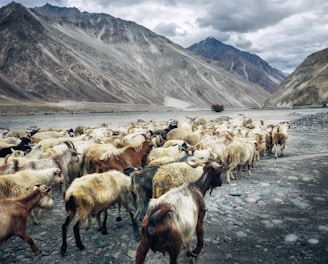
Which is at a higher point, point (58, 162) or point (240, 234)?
point (58, 162)

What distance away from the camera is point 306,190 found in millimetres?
8719

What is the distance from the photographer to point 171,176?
6.84 meters

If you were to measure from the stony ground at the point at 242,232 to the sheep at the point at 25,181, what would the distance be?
→ 81 centimetres

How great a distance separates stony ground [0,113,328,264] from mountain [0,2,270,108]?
89845 millimetres

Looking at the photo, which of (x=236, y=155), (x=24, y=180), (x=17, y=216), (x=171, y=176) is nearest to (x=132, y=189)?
(x=171, y=176)

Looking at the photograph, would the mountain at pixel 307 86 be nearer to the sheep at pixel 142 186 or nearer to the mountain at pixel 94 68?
the mountain at pixel 94 68

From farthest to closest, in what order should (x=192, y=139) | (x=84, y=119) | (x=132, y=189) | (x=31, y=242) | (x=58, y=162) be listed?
(x=84, y=119) < (x=192, y=139) < (x=58, y=162) < (x=132, y=189) < (x=31, y=242)

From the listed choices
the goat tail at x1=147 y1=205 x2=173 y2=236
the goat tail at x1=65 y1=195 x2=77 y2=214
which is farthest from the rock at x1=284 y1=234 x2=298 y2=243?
the goat tail at x1=65 y1=195 x2=77 y2=214

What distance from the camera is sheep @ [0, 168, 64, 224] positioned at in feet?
22.1

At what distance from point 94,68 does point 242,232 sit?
5139 inches

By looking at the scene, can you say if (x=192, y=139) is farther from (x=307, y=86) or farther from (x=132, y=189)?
(x=307, y=86)

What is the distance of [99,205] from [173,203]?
2080mm

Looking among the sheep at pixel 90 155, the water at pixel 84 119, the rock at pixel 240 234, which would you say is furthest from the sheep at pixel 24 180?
the water at pixel 84 119

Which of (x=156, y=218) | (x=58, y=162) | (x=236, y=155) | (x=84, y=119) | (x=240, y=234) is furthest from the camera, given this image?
(x=84, y=119)
